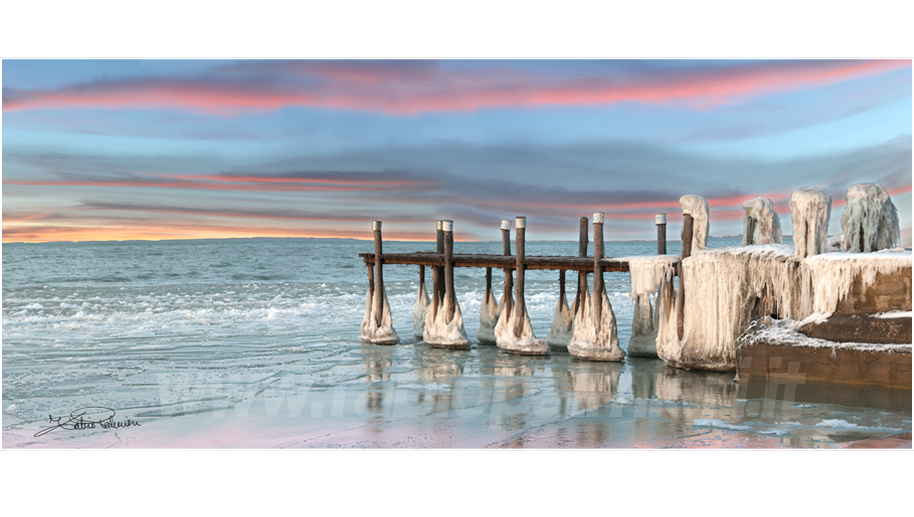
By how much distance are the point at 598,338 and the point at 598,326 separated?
0.30 meters

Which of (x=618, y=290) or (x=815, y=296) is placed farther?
(x=618, y=290)

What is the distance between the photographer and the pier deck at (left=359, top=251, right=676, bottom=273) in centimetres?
1706

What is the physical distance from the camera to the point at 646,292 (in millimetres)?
16484

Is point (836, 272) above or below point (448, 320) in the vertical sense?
above

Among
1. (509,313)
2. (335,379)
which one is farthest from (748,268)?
(335,379)

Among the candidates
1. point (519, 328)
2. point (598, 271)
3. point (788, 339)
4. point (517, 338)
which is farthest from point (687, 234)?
point (517, 338)

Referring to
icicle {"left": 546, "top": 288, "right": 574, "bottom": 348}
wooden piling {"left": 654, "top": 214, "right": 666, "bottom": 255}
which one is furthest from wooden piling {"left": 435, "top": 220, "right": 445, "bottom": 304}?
wooden piling {"left": 654, "top": 214, "right": 666, "bottom": 255}

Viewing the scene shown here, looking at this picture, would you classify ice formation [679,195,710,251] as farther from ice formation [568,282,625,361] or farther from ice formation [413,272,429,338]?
ice formation [413,272,429,338]

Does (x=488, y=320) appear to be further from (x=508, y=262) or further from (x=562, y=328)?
(x=508, y=262)

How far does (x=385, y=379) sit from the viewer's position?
15844 mm

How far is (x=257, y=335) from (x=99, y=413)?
33.6 ft

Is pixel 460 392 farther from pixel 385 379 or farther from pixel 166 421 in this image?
pixel 166 421
